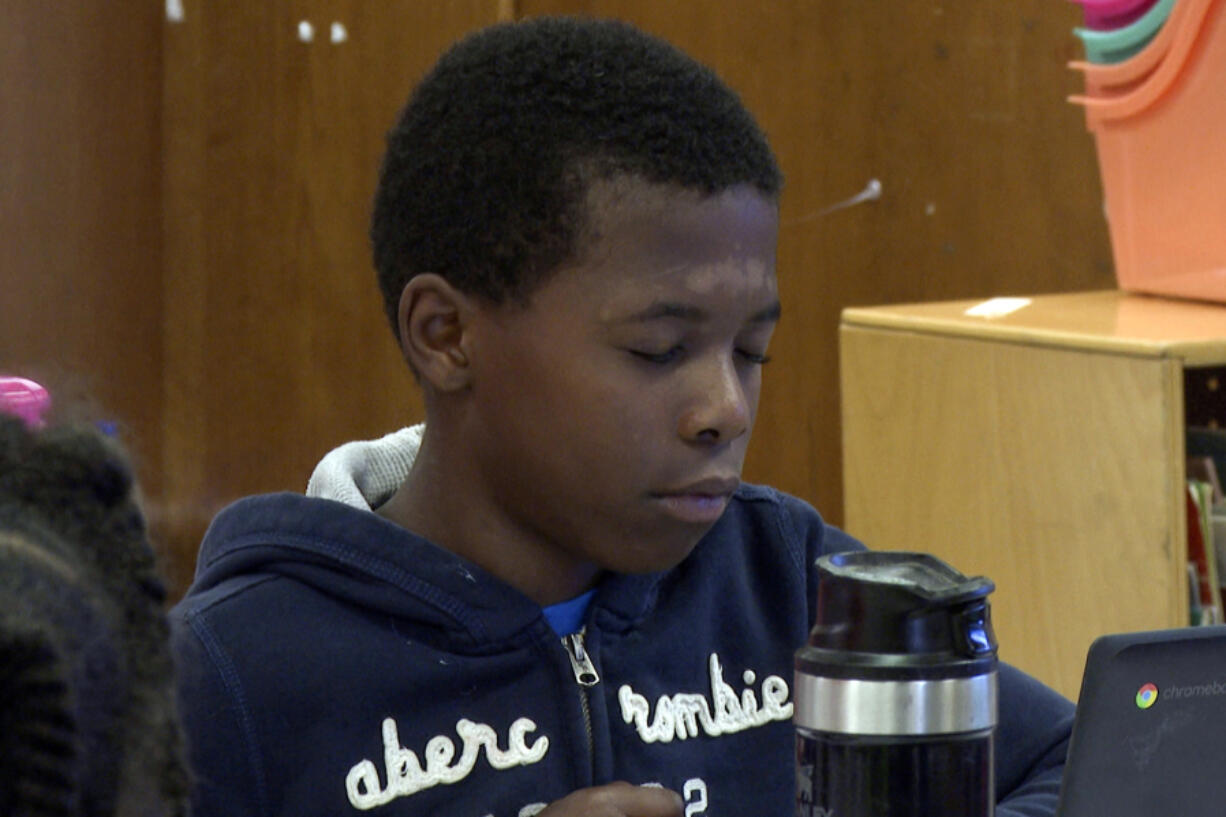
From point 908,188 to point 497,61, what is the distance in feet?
6.16

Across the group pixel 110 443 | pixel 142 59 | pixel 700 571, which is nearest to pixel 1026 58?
pixel 142 59

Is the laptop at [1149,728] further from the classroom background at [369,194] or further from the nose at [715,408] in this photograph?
the classroom background at [369,194]

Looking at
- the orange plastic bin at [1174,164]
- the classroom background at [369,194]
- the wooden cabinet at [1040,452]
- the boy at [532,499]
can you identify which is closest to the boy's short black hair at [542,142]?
the boy at [532,499]

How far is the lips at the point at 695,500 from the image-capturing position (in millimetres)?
928

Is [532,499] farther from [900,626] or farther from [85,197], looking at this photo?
[85,197]

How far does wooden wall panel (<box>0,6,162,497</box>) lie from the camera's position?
2264 millimetres

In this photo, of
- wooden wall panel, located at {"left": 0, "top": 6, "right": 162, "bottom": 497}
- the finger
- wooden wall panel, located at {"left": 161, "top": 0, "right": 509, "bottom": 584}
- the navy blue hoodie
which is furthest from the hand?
wooden wall panel, located at {"left": 161, "top": 0, "right": 509, "bottom": 584}

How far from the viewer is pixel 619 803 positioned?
804mm

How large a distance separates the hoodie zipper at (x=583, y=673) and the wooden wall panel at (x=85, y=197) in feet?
4.10

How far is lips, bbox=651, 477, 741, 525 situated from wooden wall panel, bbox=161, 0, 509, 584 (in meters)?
1.72

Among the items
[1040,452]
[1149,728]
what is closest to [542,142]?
[1149,728]

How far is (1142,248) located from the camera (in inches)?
75.8

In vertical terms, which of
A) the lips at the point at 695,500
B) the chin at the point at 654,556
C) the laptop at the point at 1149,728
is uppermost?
the lips at the point at 695,500

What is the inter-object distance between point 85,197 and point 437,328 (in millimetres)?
1684
